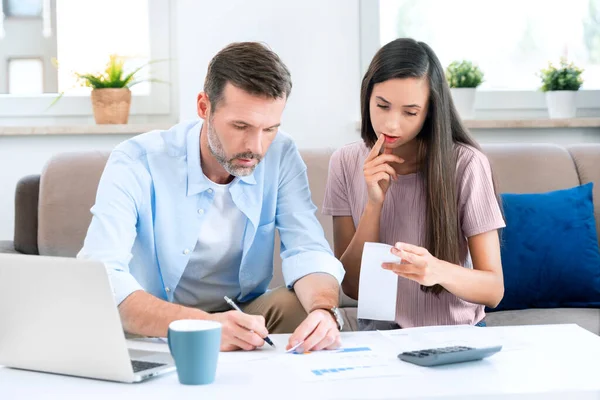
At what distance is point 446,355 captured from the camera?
1249mm

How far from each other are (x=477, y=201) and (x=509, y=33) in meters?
1.69

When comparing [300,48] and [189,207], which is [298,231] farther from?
[300,48]

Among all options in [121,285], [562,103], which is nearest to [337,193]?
[121,285]

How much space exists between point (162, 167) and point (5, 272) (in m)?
0.74

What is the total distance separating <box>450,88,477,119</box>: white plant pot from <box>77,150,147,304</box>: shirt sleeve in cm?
169

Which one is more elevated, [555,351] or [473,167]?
[473,167]

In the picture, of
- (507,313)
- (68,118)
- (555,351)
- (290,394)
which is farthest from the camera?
(68,118)

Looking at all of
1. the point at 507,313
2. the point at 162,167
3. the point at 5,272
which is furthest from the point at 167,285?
the point at 507,313

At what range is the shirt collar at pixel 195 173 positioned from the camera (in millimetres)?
1901

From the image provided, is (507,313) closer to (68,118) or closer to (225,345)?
(225,345)

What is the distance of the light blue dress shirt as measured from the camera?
1832 mm

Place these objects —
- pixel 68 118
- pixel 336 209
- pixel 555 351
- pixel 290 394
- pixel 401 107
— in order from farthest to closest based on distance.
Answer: pixel 68 118 < pixel 336 209 < pixel 401 107 < pixel 555 351 < pixel 290 394

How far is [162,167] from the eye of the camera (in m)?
1.90

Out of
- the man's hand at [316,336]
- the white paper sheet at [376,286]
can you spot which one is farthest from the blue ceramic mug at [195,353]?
the white paper sheet at [376,286]
